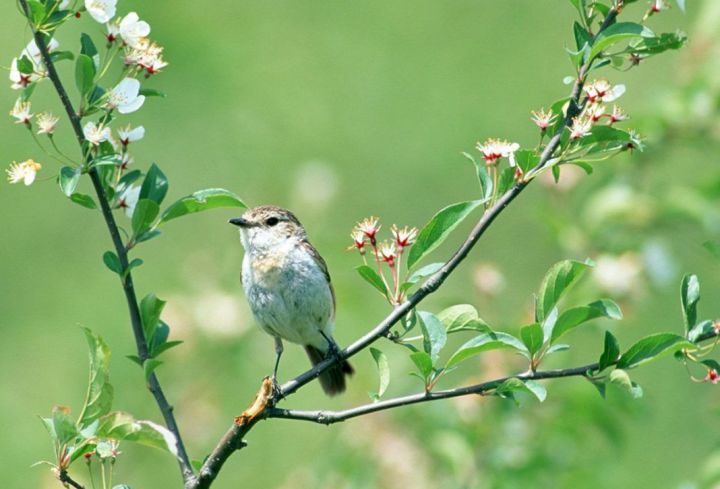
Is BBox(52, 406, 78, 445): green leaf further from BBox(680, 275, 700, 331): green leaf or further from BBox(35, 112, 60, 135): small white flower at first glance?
BBox(680, 275, 700, 331): green leaf

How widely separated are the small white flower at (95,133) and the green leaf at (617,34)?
3.63ft

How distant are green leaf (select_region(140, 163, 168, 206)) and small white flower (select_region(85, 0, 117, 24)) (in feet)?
1.22

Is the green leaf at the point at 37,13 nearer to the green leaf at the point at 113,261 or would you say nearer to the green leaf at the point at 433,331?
the green leaf at the point at 113,261

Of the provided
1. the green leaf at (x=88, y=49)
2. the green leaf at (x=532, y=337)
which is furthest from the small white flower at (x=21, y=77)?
the green leaf at (x=532, y=337)

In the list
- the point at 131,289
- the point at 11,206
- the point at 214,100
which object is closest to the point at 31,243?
the point at 11,206

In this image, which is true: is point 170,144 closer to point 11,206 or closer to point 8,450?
point 11,206

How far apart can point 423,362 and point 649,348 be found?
1.65 feet

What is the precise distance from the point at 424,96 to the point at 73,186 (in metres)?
8.66

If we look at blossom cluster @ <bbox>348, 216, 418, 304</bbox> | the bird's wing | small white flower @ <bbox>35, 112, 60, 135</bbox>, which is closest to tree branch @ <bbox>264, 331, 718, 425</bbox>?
blossom cluster @ <bbox>348, 216, 418, 304</bbox>

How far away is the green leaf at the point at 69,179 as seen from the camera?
93.4 inches

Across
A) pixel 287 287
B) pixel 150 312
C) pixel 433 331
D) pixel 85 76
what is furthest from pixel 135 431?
pixel 287 287

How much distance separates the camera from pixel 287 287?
13.9 ft

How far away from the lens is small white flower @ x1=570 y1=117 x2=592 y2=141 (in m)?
2.33

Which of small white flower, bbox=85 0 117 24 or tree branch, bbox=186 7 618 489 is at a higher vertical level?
small white flower, bbox=85 0 117 24
